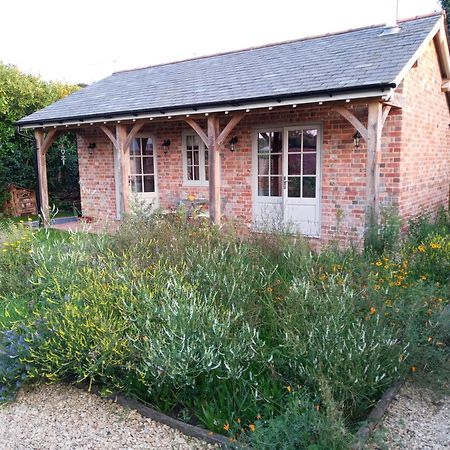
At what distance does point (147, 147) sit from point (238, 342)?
874cm

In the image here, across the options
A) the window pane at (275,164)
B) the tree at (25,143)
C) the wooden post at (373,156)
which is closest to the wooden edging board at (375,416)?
the wooden post at (373,156)

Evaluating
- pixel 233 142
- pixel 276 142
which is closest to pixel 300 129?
pixel 276 142

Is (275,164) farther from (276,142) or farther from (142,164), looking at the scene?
(142,164)

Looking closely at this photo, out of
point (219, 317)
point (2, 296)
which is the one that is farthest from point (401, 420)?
point (2, 296)

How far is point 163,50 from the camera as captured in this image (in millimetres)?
40719

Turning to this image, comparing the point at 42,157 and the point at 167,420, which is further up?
the point at 42,157

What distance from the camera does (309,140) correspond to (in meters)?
8.56

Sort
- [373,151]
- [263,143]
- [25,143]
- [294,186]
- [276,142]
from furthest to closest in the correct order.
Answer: [25,143] → [263,143] → [276,142] → [294,186] → [373,151]

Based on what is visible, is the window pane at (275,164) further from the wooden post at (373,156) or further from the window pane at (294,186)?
the wooden post at (373,156)

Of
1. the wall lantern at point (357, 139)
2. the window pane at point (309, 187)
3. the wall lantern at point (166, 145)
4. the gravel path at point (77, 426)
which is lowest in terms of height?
the gravel path at point (77, 426)

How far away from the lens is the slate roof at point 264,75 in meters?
6.99

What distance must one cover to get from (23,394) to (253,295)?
210 cm

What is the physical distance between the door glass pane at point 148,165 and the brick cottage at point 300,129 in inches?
1.2

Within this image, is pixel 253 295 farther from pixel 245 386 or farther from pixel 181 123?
pixel 181 123
